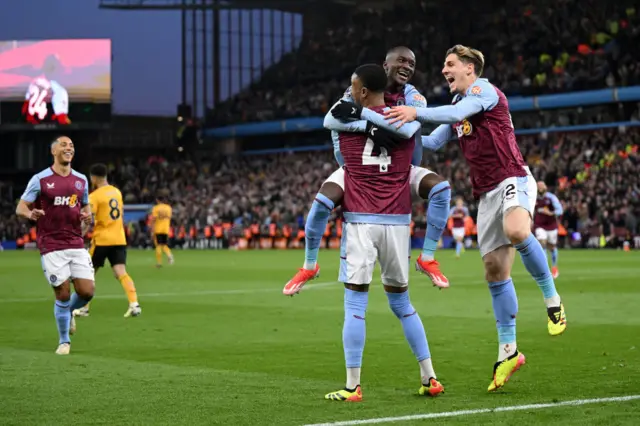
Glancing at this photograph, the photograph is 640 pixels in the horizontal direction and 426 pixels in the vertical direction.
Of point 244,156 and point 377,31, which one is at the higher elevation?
point 377,31

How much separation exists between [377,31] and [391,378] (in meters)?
57.9

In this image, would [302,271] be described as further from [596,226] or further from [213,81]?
[213,81]

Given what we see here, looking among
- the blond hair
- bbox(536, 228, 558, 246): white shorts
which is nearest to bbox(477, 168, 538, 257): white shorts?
the blond hair

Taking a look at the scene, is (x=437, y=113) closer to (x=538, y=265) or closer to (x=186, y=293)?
(x=538, y=265)

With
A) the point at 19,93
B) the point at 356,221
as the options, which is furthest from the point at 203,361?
the point at 19,93

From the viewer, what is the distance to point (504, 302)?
30.1 ft

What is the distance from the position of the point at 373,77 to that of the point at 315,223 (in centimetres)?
125

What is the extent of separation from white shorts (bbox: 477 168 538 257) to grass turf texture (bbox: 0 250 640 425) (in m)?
1.24

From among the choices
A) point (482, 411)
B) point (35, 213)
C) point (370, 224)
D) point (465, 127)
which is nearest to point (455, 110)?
point (465, 127)

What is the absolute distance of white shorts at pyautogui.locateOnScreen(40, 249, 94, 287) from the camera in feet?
42.6

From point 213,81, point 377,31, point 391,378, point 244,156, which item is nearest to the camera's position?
point 391,378

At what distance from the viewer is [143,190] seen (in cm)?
6975

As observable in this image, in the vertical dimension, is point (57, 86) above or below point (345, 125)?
above

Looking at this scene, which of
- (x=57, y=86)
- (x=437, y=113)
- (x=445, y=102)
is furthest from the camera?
(x=57, y=86)
